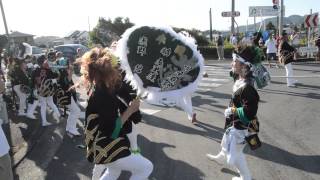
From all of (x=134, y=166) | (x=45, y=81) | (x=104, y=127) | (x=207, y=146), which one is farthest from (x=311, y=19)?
(x=104, y=127)

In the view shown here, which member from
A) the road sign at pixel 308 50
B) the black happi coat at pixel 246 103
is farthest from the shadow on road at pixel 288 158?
the road sign at pixel 308 50

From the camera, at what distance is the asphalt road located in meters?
6.17

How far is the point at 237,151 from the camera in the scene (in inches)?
214

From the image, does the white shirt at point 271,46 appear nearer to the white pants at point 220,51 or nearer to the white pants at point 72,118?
the white pants at point 220,51

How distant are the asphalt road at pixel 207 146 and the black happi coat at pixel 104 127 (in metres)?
1.93

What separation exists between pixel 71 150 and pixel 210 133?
271cm

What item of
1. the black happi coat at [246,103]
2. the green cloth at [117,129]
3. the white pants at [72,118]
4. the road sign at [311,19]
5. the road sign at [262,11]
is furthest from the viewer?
the road sign at [262,11]

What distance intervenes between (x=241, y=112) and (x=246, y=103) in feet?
0.46

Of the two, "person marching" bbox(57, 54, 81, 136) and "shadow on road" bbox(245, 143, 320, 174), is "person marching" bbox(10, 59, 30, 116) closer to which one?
"person marching" bbox(57, 54, 81, 136)

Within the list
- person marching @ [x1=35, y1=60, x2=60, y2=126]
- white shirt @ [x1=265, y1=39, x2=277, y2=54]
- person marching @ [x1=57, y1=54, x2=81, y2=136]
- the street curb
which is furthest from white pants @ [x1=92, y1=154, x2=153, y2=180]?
white shirt @ [x1=265, y1=39, x2=277, y2=54]

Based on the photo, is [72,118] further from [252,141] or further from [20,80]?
[252,141]

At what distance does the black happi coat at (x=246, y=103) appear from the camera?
5188 mm

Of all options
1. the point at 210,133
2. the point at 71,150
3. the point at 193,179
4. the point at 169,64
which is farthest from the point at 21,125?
the point at 169,64

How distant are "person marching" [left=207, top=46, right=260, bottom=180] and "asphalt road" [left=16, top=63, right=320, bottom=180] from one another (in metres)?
0.60
